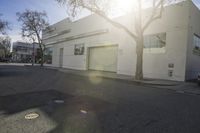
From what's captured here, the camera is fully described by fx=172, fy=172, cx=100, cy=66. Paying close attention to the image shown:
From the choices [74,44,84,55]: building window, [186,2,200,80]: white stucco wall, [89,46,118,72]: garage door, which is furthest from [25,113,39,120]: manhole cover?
[74,44,84,55]: building window

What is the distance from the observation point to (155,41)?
1591cm

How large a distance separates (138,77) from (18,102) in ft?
32.1

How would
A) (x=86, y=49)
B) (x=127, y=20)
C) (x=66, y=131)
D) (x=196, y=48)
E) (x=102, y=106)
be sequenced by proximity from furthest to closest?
(x=86, y=49) → (x=127, y=20) → (x=196, y=48) → (x=102, y=106) → (x=66, y=131)

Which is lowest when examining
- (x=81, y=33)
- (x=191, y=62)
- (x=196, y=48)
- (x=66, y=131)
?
(x=66, y=131)

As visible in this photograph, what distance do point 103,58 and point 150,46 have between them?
7.25m

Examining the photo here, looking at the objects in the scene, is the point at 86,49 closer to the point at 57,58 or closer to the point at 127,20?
the point at 127,20

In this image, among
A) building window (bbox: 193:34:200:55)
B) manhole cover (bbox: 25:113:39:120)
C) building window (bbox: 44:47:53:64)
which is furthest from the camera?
building window (bbox: 44:47:53:64)

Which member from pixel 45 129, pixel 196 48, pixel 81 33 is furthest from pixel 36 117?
pixel 81 33

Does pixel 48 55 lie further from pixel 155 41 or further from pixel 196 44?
pixel 196 44

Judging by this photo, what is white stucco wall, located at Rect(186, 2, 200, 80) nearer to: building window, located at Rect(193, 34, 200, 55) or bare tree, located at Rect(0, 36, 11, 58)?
building window, located at Rect(193, 34, 200, 55)

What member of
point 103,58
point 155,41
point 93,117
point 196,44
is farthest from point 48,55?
point 93,117

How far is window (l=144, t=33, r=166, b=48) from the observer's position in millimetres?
15242

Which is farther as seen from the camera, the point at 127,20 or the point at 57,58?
the point at 57,58

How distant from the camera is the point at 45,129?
3332 millimetres
